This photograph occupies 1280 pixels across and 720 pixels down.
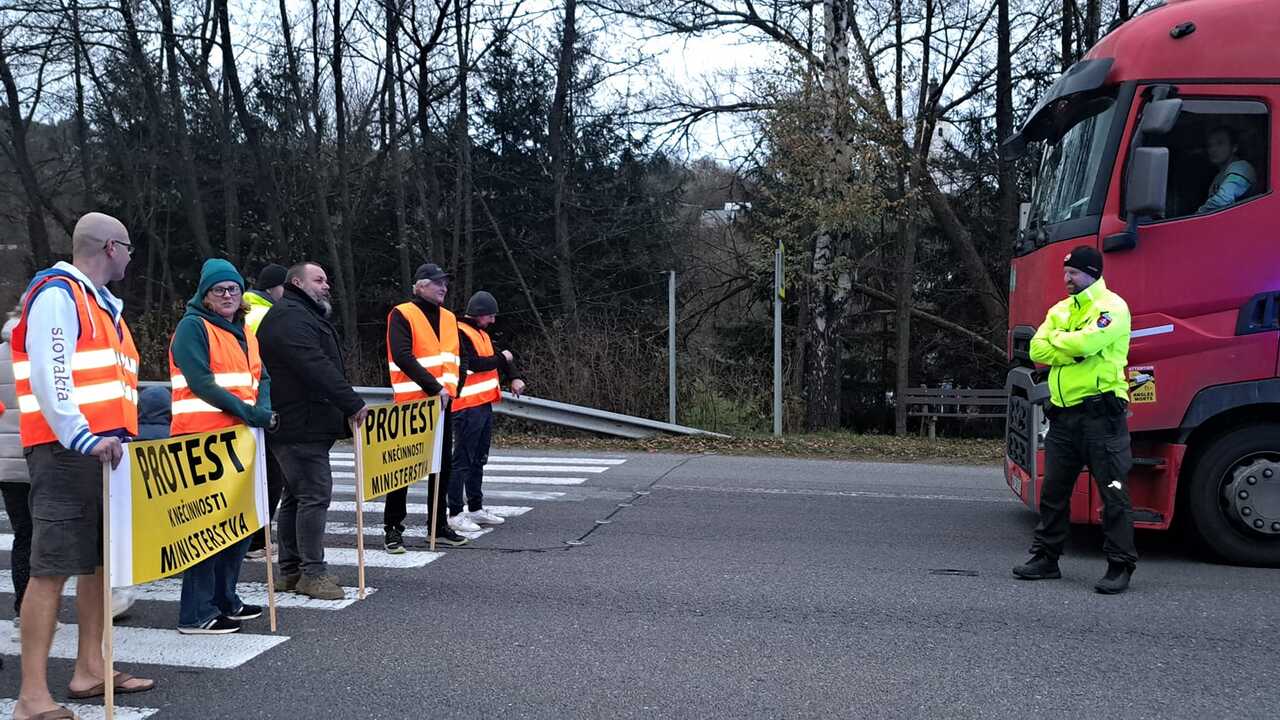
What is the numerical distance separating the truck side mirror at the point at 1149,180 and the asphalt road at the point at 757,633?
232 cm

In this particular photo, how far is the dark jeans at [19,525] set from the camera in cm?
514

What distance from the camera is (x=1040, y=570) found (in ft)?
20.9

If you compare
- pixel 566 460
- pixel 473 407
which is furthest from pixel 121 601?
pixel 566 460

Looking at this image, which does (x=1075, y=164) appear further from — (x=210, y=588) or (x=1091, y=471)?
(x=210, y=588)

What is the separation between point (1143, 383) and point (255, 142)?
22.7 m

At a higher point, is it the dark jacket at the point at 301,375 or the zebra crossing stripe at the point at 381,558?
the dark jacket at the point at 301,375

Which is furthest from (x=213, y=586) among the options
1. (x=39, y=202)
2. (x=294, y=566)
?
(x=39, y=202)

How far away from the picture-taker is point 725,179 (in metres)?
22.5

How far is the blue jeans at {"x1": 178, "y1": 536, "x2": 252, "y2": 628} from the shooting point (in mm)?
5320

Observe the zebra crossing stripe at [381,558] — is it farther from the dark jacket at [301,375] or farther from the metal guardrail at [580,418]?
the metal guardrail at [580,418]

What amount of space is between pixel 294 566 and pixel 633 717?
298 cm

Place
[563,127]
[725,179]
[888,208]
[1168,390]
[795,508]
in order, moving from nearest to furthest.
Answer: [1168,390], [795,508], [888,208], [725,179], [563,127]

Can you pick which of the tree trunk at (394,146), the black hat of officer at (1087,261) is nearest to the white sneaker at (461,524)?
the black hat of officer at (1087,261)

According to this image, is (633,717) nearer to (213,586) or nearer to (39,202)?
(213,586)
